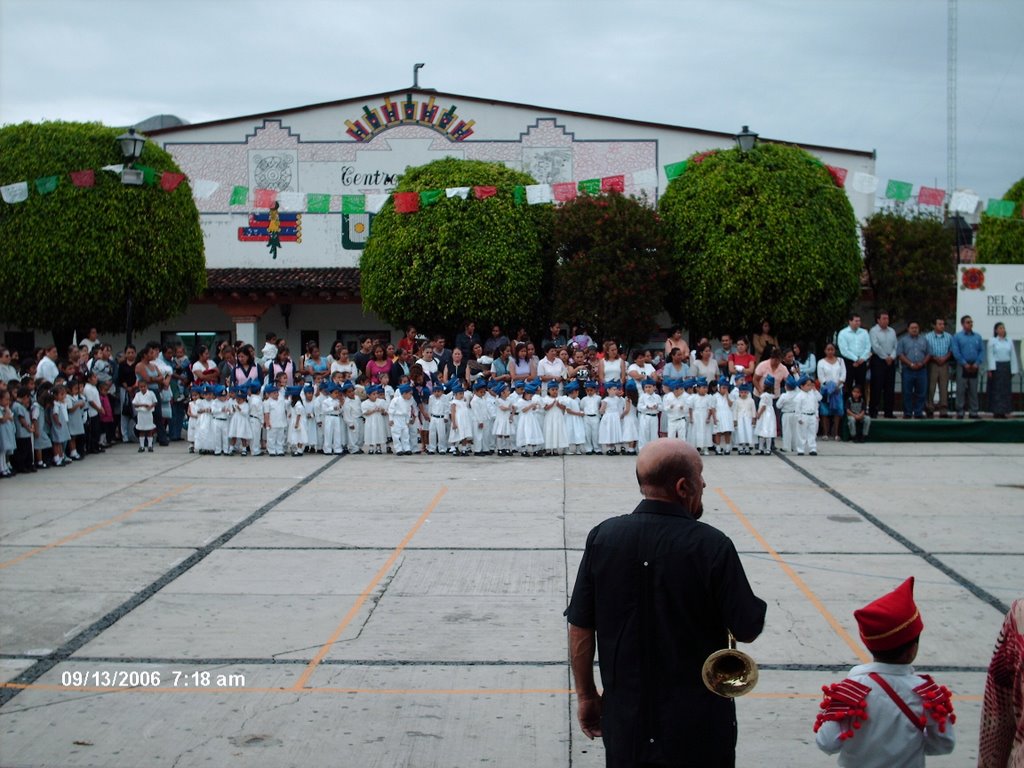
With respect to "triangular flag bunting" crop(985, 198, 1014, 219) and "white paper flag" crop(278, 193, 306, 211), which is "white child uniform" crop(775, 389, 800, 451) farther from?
"white paper flag" crop(278, 193, 306, 211)

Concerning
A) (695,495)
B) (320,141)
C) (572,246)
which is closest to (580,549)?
(695,495)

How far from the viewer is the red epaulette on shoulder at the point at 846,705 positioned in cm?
415

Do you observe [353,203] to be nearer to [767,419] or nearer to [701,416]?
[701,416]

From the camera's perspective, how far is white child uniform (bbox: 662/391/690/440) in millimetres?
18484

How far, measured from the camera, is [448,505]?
14.1m

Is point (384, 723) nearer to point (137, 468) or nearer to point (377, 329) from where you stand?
point (137, 468)

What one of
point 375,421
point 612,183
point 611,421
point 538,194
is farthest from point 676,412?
point 538,194

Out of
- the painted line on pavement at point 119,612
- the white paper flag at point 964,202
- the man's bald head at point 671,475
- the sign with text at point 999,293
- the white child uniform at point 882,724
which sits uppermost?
the white paper flag at point 964,202

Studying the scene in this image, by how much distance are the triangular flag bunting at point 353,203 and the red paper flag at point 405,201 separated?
2.69m

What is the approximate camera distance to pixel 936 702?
13.8 feet

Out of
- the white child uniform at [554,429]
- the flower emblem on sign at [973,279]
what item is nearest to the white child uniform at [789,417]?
the white child uniform at [554,429]

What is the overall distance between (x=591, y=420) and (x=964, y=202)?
675cm

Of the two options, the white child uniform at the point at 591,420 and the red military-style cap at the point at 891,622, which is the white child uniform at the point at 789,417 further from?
the red military-style cap at the point at 891,622

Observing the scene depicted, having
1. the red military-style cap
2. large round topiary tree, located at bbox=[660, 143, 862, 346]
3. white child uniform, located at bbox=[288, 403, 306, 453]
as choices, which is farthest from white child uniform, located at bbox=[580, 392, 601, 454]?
the red military-style cap
